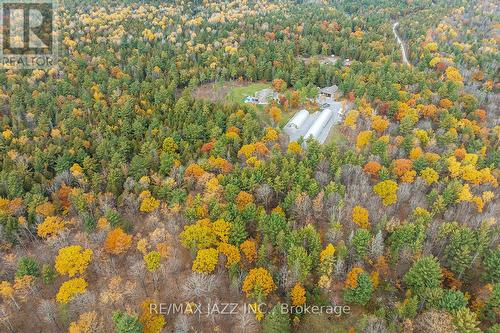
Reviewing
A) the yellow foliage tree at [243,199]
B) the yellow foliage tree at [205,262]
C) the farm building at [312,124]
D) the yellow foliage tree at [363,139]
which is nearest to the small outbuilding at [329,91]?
the farm building at [312,124]

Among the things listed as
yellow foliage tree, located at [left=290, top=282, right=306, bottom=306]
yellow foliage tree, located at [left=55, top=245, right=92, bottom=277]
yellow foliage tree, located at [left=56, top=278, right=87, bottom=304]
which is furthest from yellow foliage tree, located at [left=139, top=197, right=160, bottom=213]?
yellow foliage tree, located at [left=290, top=282, right=306, bottom=306]

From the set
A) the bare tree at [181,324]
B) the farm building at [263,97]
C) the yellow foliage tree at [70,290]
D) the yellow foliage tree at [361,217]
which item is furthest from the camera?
the farm building at [263,97]

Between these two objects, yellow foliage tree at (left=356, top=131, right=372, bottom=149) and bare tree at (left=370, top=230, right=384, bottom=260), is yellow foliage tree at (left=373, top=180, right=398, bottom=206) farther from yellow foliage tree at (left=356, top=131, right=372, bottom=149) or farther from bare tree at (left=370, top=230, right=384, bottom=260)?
yellow foliage tree at (left=356, top=131, right=372, bottom=149)

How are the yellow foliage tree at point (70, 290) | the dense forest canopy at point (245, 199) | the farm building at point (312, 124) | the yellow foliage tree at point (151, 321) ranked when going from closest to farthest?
1. the yellow foliage tree at point (151, 321)
2. the yellow foliage tree at point (70, 290)
3. the dense forest canopy at point (245, 199)
4. the farm building at point (312, 124)

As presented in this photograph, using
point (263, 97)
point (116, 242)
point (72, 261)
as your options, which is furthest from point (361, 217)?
point (263, 97)

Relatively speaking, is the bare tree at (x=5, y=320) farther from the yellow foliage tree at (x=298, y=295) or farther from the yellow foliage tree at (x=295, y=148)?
the yellow foliage tree at (x=295, y=148)

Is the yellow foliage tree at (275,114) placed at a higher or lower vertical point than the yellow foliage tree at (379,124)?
lower

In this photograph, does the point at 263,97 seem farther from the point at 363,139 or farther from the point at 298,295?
the point at 298,295
